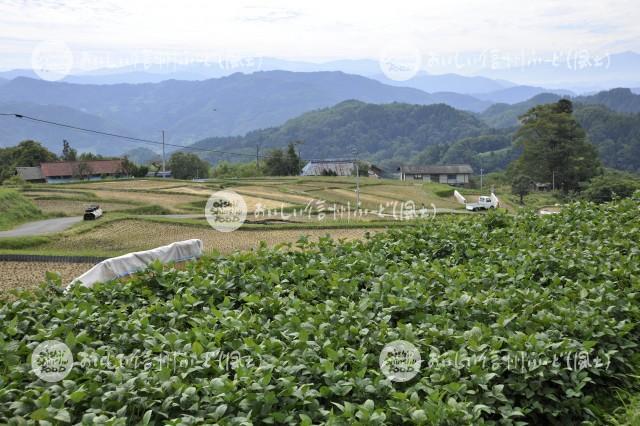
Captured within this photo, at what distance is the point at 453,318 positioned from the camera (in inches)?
203

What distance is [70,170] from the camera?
6544 centimetres

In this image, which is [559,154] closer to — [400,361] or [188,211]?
[188,211]

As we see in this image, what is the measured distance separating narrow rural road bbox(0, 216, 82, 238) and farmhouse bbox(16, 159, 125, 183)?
128ft

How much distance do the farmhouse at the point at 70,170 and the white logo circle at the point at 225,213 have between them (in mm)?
39125

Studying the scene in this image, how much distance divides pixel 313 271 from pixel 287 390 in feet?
9.05

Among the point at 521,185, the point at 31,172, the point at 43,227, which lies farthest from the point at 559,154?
the point at 31,172

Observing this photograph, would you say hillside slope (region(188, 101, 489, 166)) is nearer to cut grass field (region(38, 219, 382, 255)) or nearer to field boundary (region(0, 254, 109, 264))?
cut grass field (region(38, 219, 382, 255))

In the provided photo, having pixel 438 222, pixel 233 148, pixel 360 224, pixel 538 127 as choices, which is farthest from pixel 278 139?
pixel 438 222

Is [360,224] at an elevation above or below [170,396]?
below

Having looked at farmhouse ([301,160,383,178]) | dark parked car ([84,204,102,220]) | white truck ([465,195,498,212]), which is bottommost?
white truck ([465,195,498,212])

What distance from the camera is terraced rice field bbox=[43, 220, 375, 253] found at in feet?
66.7

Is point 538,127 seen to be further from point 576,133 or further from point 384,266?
point 384,266

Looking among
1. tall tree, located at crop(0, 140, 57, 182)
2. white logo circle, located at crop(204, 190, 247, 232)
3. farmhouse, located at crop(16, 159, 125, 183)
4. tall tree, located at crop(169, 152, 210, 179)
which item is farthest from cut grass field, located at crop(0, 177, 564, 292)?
tall tree, located at crop(0, 140, 57, 182)

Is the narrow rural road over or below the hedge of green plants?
below
